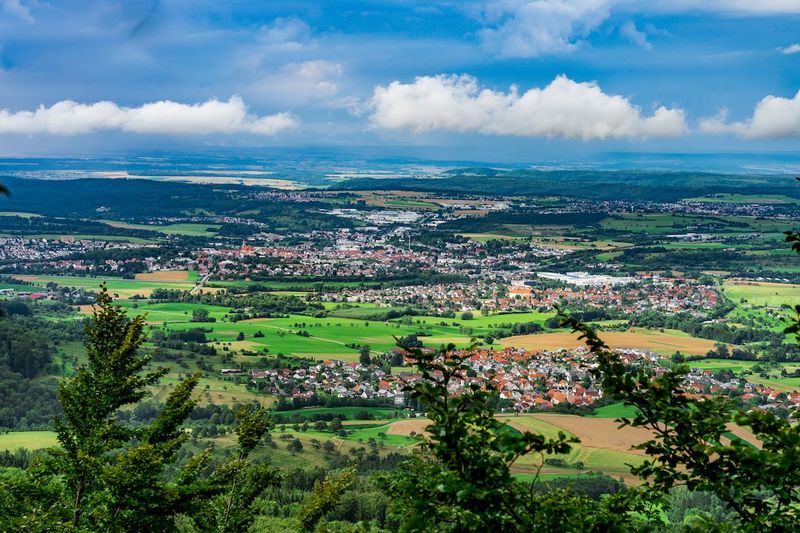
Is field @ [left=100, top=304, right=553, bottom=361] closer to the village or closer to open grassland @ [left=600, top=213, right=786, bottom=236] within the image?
the village

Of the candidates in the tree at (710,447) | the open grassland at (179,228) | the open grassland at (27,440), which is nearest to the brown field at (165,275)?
the open grassland at (179,228)

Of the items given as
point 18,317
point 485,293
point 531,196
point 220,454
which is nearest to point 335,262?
point 485,293

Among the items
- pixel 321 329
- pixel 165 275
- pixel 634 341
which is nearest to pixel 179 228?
pixel 165 275

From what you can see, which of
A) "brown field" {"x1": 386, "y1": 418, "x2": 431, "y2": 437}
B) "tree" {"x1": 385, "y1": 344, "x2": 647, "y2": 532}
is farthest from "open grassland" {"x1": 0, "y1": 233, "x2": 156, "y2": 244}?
"tree" {"x1": 385, "y1": 344, "x2": 647, "y2": 532}

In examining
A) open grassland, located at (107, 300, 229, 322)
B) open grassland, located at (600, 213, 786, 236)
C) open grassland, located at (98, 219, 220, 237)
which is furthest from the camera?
open grassland, located at (98, 219, 220, 237)

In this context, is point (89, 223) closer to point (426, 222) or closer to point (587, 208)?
point (426, 222)
